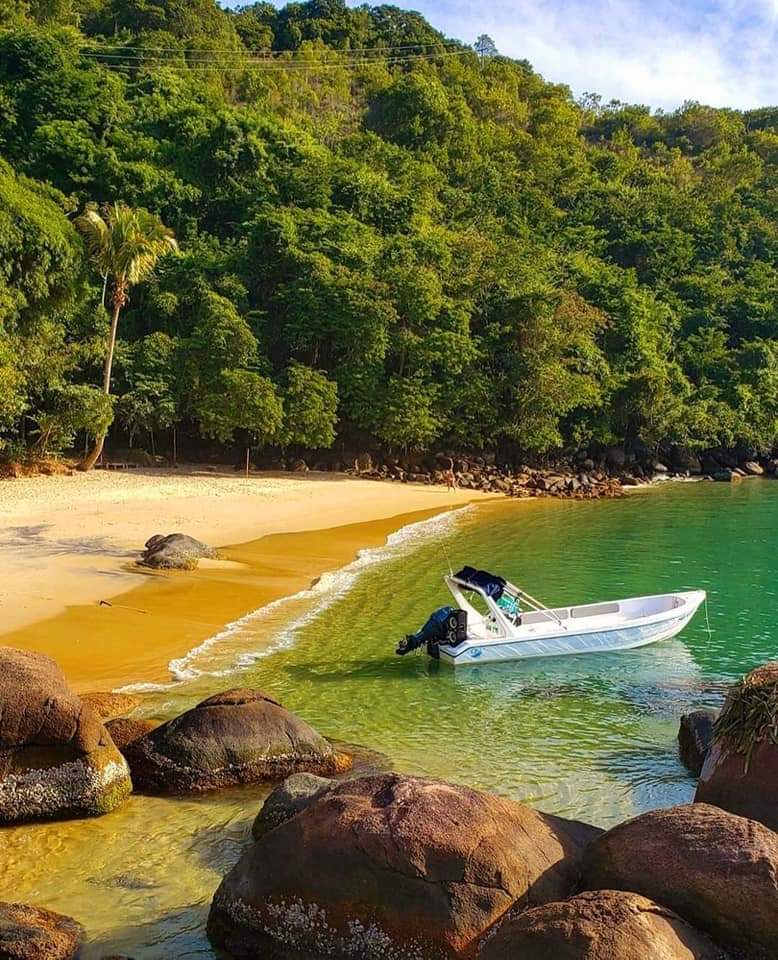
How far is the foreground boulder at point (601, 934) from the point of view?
4227mm

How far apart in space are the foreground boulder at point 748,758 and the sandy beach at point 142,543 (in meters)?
9.07

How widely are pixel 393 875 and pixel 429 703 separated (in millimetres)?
7574

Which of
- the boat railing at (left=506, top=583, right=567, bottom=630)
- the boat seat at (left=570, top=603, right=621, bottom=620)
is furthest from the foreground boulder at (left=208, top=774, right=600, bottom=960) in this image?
the boat seat at (left=570, top=603, right=621, bottom=620)

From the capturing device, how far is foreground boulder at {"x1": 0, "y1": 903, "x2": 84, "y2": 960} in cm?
585

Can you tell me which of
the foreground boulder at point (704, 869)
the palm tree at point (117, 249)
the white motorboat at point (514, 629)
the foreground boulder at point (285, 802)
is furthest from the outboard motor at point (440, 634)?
the palm tree at point (117, 249)

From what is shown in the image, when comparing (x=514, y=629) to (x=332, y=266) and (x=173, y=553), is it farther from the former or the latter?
(x=332, y=266)

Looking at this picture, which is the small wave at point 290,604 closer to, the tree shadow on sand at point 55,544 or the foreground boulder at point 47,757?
the foreground boulder at point 47,757

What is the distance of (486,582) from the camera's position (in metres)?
15.3

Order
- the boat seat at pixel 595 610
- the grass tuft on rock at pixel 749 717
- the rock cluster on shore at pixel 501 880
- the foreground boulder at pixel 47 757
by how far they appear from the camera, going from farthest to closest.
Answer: the boat seat at pixel 595 610
the foreground boulder at pixel 47 757
the grass tuft on rock at pixel 749 717
the rock cluster on shore at pixel 501 880

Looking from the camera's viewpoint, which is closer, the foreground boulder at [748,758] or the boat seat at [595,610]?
the foreground boulder at [748,758]

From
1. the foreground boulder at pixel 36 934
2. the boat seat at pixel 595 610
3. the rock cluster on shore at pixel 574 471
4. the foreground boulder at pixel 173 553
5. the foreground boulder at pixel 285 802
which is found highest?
the rock cluster on shore at pixel 574 471

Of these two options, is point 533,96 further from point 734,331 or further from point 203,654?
point 203,654

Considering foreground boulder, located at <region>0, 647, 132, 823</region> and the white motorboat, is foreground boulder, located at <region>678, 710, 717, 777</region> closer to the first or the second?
the white motorboat

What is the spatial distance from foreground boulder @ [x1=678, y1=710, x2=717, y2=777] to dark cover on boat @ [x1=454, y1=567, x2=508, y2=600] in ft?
15.6
